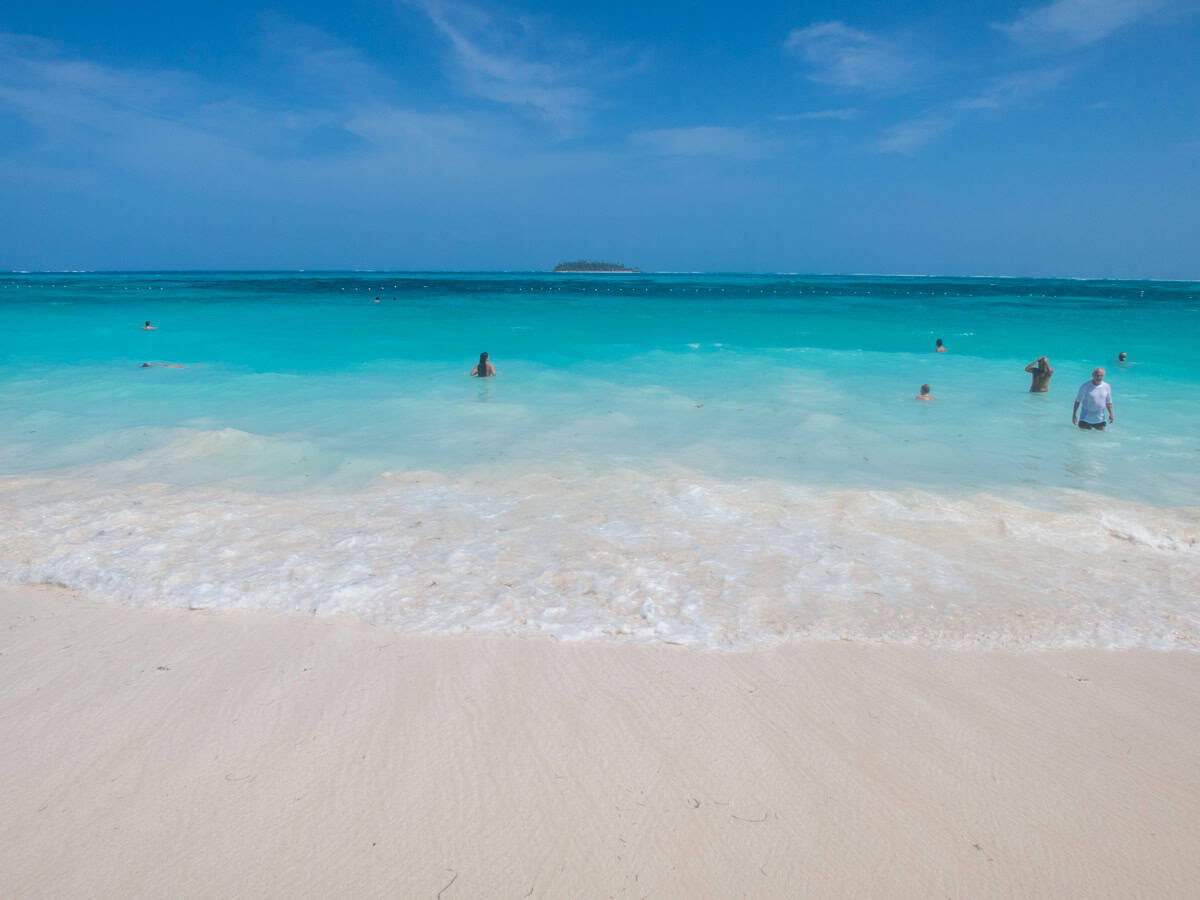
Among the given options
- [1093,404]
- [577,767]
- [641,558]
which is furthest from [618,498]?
[1093,404]

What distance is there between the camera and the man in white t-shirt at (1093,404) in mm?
11203

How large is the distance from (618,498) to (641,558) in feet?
5.80

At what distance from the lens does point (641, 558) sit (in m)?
5.45

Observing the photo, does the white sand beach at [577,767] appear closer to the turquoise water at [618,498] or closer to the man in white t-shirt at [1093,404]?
the turquoise water at [618,498]

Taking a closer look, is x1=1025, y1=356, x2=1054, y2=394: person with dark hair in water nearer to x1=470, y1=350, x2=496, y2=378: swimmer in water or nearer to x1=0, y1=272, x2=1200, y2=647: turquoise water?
x1=0, y1=272, x2=1200, y2=647: turquoise water

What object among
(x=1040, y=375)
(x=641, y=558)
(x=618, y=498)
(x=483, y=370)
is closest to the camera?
(x=641, y=558)

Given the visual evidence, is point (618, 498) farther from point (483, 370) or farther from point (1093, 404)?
point (483, 370)

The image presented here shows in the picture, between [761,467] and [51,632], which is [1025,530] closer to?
[761,467]

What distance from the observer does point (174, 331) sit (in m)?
29.5

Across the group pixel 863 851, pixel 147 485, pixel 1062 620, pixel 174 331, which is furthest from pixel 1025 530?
pixel 174 331

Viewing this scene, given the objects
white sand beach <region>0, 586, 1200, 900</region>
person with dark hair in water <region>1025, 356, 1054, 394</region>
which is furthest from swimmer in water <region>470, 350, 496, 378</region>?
white sand beach <region>0, 586, 1200, 900</region>

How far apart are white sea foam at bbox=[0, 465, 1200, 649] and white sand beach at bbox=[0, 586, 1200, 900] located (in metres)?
0.36

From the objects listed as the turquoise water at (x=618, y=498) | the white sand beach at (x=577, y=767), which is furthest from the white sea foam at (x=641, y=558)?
the white sand beach at (x=577, y=767)

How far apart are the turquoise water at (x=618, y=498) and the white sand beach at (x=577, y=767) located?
0.46 m
